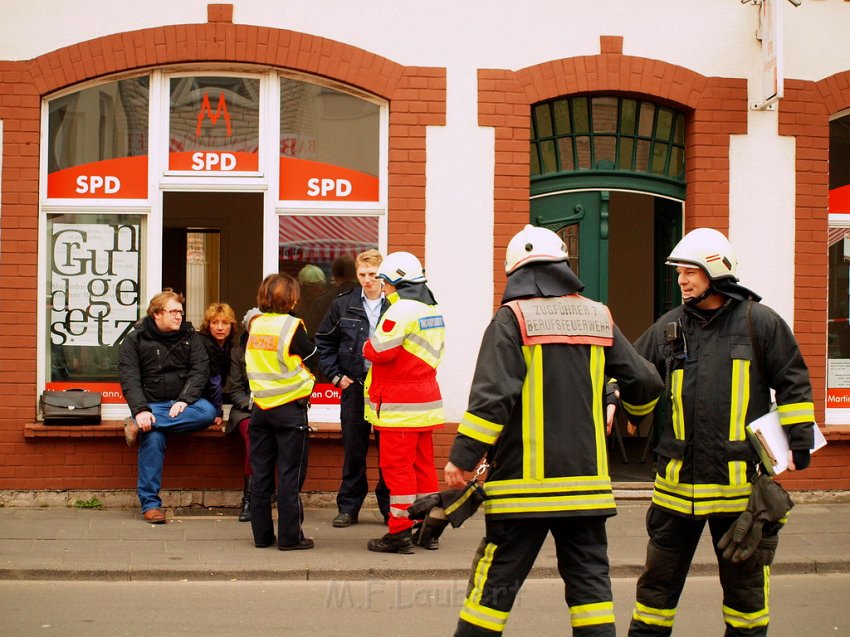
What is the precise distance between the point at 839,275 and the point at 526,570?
675 cm

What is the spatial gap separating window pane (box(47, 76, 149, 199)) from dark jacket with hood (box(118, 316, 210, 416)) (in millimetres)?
1342

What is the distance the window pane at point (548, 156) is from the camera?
34.4 feet

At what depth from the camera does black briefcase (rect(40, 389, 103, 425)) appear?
31.7 feet

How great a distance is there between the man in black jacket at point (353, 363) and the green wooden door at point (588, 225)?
2.09 meters

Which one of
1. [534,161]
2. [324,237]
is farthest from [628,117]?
[324,237]

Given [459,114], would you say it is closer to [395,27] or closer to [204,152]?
[395,27]

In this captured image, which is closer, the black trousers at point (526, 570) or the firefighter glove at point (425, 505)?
the black trousers at point (526, 570)

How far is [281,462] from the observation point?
324 inches

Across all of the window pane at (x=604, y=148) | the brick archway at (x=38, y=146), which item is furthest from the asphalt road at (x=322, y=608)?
the window pane at (x=604, y=148)

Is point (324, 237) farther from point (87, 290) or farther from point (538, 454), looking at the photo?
point (538, 454)

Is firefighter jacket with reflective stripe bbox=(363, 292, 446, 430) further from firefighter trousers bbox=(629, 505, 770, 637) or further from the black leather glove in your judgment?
the black leather glove

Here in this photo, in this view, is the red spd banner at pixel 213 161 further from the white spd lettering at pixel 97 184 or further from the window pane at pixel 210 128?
the white spd lettering at pixel 97 184

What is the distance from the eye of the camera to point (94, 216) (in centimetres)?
1000

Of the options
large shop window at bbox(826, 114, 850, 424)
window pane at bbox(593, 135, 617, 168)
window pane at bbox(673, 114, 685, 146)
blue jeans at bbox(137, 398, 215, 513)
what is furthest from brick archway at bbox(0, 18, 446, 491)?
large shop window at bbox(826, 114, 850, 424)
